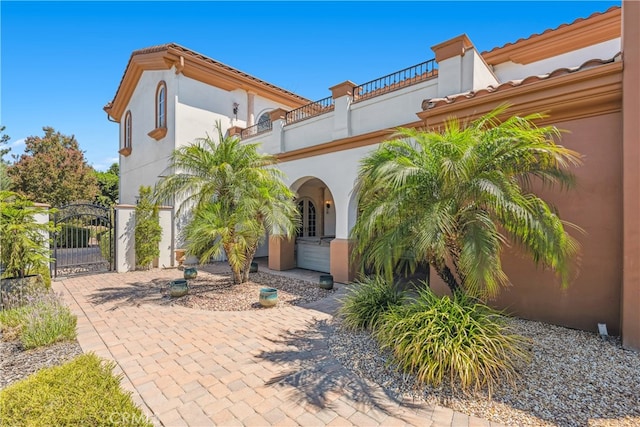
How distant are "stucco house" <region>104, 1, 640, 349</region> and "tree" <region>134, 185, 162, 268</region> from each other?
10.9ft

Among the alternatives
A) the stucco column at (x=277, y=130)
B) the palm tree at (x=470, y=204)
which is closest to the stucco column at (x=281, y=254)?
the stucco column at (x=277, y=130)

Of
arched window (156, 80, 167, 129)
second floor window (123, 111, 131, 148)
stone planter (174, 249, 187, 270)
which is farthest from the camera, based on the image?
second floor window (123, 111, 131, 148)

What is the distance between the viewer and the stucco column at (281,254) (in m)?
12.7

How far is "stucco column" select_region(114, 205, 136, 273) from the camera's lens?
12.2 m

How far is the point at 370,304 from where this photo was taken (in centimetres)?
614

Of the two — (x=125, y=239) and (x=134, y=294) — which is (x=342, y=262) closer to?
(x=134, y=294)

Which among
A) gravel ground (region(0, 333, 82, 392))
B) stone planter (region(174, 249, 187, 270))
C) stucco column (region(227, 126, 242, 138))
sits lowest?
gravel ground (region(0, 333, 82, 392))

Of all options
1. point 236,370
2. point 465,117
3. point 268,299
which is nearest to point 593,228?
point 465,117

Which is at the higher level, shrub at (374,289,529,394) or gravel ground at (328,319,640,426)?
shrub at (374,289,529,394)

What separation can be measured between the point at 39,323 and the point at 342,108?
→ 9606mm

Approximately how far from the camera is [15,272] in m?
7.53

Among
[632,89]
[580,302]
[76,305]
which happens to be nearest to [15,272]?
[76,305]

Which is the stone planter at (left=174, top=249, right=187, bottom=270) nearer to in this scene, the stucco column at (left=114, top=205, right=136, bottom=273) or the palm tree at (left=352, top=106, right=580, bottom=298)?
the stucco column at (left=114, top=205, right=136, bottom=273)

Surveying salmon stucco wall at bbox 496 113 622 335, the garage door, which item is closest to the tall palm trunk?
the garage door
